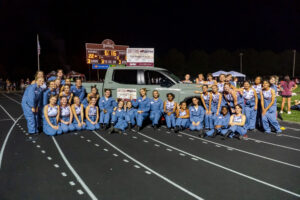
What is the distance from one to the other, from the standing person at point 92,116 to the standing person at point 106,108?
20 centimetres

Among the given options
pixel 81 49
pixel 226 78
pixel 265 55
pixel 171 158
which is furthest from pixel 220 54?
pixel 171 158

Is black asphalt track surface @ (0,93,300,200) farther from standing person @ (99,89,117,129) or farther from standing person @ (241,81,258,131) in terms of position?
standing person @ (99,89,117,129)

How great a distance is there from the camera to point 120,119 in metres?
8.91

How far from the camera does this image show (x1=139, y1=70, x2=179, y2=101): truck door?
978 cm

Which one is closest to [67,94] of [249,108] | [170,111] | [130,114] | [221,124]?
[130,114]

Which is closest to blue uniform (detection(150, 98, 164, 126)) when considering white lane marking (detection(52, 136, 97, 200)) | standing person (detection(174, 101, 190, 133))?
standing person (detection(174, 101, 190, 133))

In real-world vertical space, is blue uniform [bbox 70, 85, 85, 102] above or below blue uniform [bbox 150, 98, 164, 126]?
above

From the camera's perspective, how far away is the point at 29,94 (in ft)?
26.4

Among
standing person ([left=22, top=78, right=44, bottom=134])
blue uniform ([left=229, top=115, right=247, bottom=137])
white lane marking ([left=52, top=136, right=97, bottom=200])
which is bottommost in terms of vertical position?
white lane marking ([left=52, top=136, right=97, bottom=200])

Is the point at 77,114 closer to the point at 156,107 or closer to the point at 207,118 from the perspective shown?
the point at 156,107

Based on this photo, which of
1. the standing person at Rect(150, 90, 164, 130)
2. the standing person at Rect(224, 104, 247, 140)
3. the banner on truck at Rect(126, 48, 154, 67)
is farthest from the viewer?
the banner on truck at Rect(126, 48, 154, 67)

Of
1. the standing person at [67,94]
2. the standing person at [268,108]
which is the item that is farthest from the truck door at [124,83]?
the standing person at [268,108]

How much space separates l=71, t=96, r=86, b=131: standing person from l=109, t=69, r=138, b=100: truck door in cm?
168

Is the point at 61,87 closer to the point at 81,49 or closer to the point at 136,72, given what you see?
the point at 136,72
